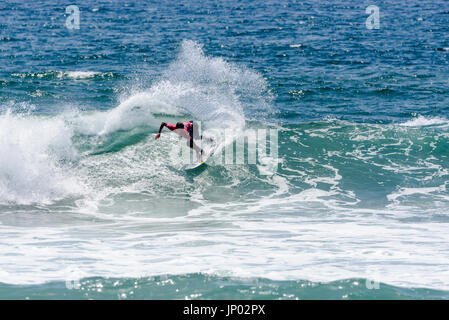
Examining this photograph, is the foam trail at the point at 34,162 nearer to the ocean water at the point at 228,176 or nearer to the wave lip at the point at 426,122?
the ocean water at the point at 228,176

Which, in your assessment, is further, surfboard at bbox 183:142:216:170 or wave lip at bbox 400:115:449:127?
wave lip at bbox 400:115:449:127

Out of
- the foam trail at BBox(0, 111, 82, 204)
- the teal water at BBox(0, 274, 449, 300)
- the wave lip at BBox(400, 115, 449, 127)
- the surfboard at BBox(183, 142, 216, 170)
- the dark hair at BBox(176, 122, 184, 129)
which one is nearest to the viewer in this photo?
the teal water at BBox(0, 274, 449, 300)

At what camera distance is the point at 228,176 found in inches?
588

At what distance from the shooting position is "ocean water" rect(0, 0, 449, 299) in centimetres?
765

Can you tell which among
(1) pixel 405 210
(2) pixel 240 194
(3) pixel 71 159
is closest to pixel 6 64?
(3) pixel 71 159

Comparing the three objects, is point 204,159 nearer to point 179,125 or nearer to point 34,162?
point 179,125

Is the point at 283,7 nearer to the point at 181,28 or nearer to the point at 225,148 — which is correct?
the point at 181,28

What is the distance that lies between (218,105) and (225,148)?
351 cm

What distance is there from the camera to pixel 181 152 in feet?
53.3

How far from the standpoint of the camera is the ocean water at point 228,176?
301 inches

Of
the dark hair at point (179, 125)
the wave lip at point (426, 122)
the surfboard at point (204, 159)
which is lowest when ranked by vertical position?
the surfboard at point (204, 159)

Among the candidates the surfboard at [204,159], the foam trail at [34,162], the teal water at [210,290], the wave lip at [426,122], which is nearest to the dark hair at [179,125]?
the surfboard at [204,159]

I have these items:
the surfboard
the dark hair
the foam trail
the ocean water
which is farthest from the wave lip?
the foam trail

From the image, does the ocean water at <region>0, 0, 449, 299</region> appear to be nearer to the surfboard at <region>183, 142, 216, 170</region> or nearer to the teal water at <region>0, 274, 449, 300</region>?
the teal water at <region>0, 274, 449, 300</region>
